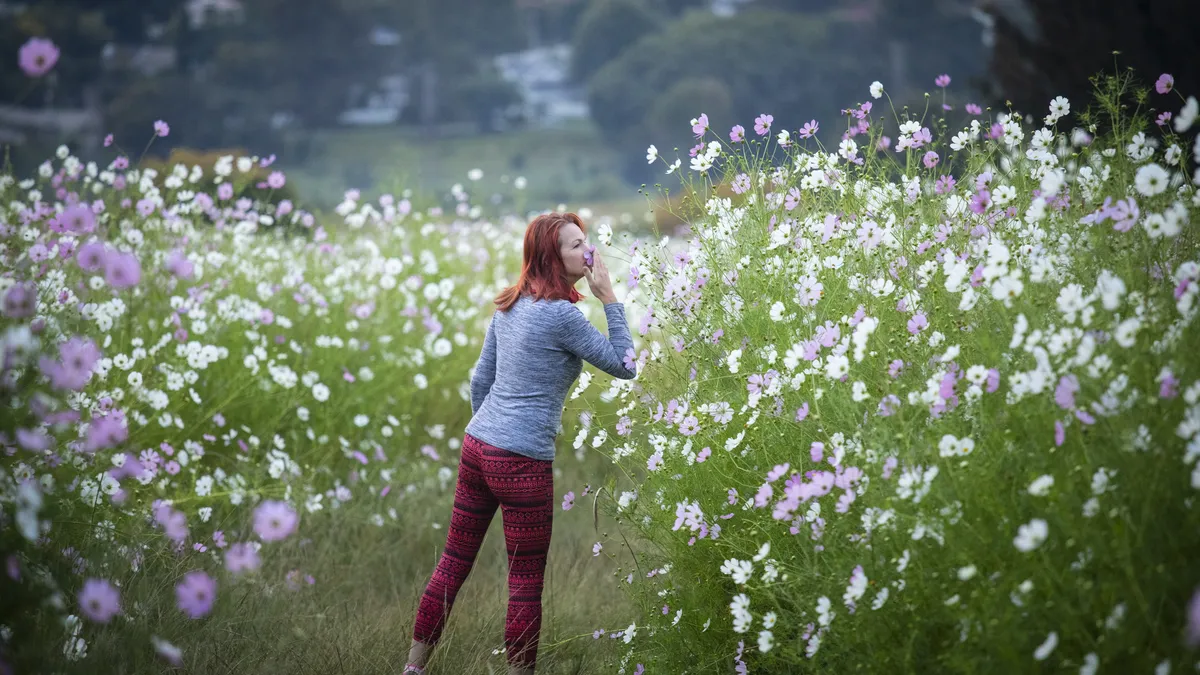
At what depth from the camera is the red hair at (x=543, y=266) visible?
10.5 ft

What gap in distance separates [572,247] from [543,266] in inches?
4.5

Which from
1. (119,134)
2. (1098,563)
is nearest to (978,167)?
(1098,563)

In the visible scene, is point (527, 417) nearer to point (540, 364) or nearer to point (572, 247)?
point (540, 364)

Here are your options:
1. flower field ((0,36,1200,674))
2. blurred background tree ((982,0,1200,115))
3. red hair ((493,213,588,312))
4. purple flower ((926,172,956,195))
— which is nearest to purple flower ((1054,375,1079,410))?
flower field ((0,36,1200,674))

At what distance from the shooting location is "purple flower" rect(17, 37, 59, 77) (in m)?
2.55

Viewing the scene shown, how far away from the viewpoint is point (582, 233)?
3.22 metres

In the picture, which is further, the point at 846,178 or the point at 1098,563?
the point at 846,178

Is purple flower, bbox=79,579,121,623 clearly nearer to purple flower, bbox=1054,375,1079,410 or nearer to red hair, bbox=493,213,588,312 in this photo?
red hair, bbox=493,213,588,312

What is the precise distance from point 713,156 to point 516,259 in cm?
441

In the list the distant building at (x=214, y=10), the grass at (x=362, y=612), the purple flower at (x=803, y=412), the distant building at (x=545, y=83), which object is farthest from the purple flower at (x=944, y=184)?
the distant building at (x=545, y=83)

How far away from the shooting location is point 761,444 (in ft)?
9.69

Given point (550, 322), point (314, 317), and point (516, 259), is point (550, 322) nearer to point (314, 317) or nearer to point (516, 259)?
point (314, 317)

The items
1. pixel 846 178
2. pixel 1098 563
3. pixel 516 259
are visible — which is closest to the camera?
pixel 1098 563

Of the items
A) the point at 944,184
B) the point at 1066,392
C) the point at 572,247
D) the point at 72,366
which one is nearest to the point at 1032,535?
the point at 1066,392
